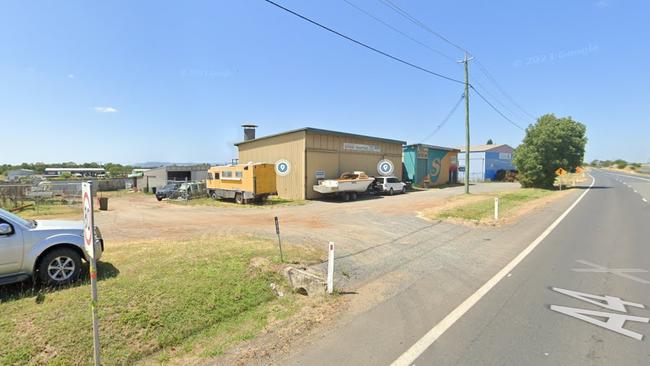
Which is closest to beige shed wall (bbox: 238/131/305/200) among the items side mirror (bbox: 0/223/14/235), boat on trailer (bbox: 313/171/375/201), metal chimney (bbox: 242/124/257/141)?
boat on trailer (bbox: 313/171/375/201)

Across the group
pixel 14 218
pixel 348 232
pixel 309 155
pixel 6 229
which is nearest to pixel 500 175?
pixel 309 155

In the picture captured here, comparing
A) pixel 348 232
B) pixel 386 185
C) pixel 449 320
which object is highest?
pixel 386 185

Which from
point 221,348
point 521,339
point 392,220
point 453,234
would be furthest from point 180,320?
point 392,220

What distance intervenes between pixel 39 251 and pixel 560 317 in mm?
8430

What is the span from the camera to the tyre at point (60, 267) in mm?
5891

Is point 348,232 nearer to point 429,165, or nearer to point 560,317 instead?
point 560,317

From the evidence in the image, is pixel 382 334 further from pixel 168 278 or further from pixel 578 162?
pixel 578 162

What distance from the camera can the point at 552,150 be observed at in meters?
33.8

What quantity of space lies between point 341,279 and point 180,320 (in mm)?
2936

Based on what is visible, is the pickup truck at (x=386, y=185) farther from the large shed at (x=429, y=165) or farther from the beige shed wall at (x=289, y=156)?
the large shed at (x=429, y=165)

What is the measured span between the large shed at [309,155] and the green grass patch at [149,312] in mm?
18867

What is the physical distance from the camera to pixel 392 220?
47.3ft

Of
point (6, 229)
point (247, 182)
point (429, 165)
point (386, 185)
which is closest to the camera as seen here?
point (6, 229)

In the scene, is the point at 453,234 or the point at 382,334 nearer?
the point at 382,334
